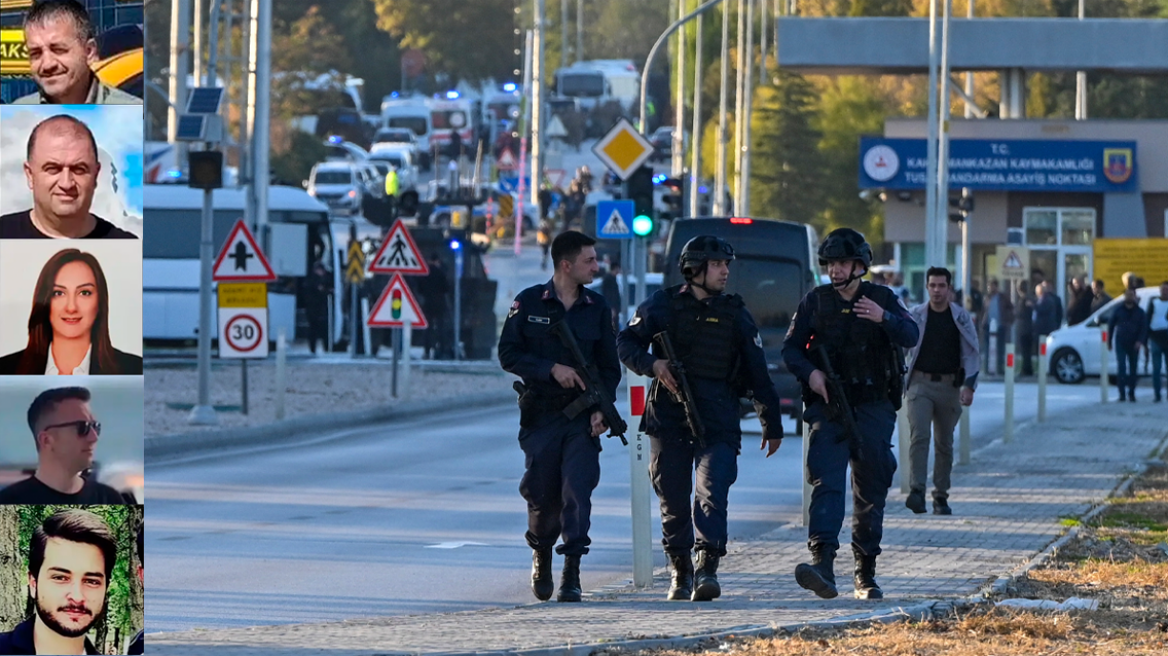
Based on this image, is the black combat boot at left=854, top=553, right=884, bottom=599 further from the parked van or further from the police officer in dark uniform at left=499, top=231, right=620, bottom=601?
the parked van

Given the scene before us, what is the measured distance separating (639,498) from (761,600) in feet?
3.45

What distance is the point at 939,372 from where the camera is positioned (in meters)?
14.2

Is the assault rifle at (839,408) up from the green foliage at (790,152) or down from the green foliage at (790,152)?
down

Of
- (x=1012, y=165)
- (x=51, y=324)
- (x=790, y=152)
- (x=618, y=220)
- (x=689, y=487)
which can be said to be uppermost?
(x=790, y=152)

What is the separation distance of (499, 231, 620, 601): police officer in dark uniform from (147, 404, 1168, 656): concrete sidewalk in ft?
1.03

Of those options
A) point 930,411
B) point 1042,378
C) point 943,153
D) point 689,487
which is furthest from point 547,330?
point 943,153

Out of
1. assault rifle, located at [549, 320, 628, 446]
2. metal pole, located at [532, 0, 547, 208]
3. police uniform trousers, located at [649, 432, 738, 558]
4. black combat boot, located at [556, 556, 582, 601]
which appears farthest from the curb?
metal pole, located at [532, 0, 547, 208]

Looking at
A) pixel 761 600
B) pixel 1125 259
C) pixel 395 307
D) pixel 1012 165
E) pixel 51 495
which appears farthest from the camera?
pixel 1012 165

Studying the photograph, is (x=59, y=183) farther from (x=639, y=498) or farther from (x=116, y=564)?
(x=639, y=498)

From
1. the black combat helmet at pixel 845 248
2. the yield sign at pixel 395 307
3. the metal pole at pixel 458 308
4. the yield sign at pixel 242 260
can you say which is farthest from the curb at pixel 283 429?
the black combat helmet at pixel 845 248

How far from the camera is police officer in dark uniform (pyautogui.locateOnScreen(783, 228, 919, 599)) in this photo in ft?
31.0

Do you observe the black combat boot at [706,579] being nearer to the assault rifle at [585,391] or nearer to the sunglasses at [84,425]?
the assault rifle at [585,391]

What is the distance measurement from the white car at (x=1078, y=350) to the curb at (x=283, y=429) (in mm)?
12571

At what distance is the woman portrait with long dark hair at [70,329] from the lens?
4.68 metres
